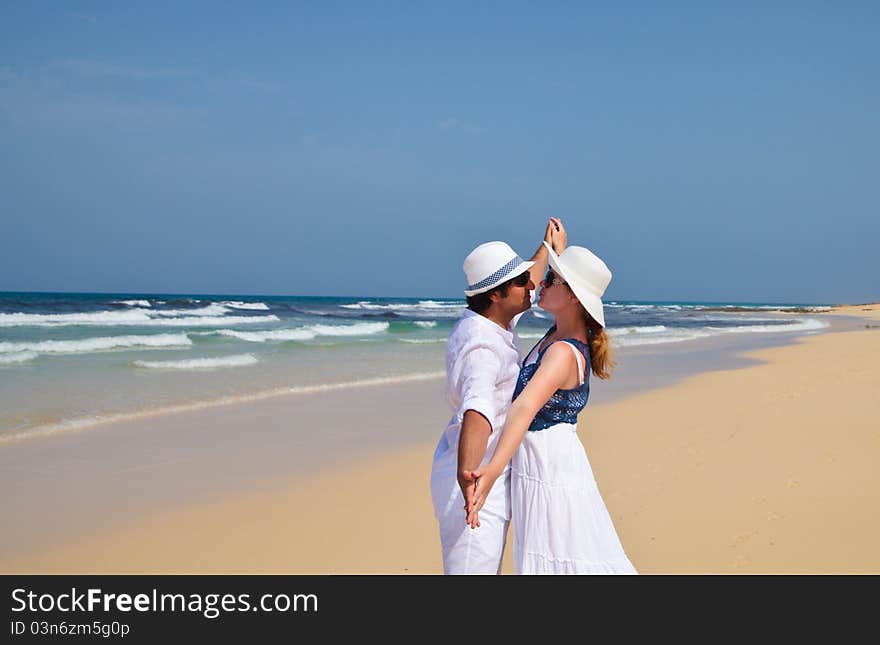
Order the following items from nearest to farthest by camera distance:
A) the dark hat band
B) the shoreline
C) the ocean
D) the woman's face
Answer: the dark hat band < the woman's face < the shoreline < the ocean

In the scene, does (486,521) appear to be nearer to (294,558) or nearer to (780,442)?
(294,558)

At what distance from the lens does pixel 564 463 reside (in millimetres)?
2730

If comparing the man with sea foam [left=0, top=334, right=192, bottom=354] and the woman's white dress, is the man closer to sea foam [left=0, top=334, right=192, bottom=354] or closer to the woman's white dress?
the woman's white dress

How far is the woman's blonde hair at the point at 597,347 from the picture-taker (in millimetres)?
2828

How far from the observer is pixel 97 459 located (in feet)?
23.2

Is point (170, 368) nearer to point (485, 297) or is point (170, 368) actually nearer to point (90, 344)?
point (90, 344)

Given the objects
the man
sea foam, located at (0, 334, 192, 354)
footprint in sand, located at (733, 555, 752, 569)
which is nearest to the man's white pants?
the man

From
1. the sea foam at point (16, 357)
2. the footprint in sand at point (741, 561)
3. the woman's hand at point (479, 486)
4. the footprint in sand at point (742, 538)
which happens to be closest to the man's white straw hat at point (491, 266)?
the woman's hand at point (479, 486)

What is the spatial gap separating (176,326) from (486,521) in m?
28.8

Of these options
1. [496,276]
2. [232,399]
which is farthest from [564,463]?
[232,399]

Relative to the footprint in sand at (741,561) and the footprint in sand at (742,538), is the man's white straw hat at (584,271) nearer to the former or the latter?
the footprint in sand at (741,561)

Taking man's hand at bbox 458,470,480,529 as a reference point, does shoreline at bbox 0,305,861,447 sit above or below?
above

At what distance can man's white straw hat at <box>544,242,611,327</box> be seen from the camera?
2795 millimetres

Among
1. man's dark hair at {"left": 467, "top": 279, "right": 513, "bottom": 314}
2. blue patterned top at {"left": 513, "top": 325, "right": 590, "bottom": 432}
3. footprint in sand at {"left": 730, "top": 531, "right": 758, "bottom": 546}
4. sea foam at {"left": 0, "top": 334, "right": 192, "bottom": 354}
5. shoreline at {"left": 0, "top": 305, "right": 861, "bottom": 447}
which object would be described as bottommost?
footprint in sand at {"left": 730, "top": 531, "right": 758, "bottom": 546}
